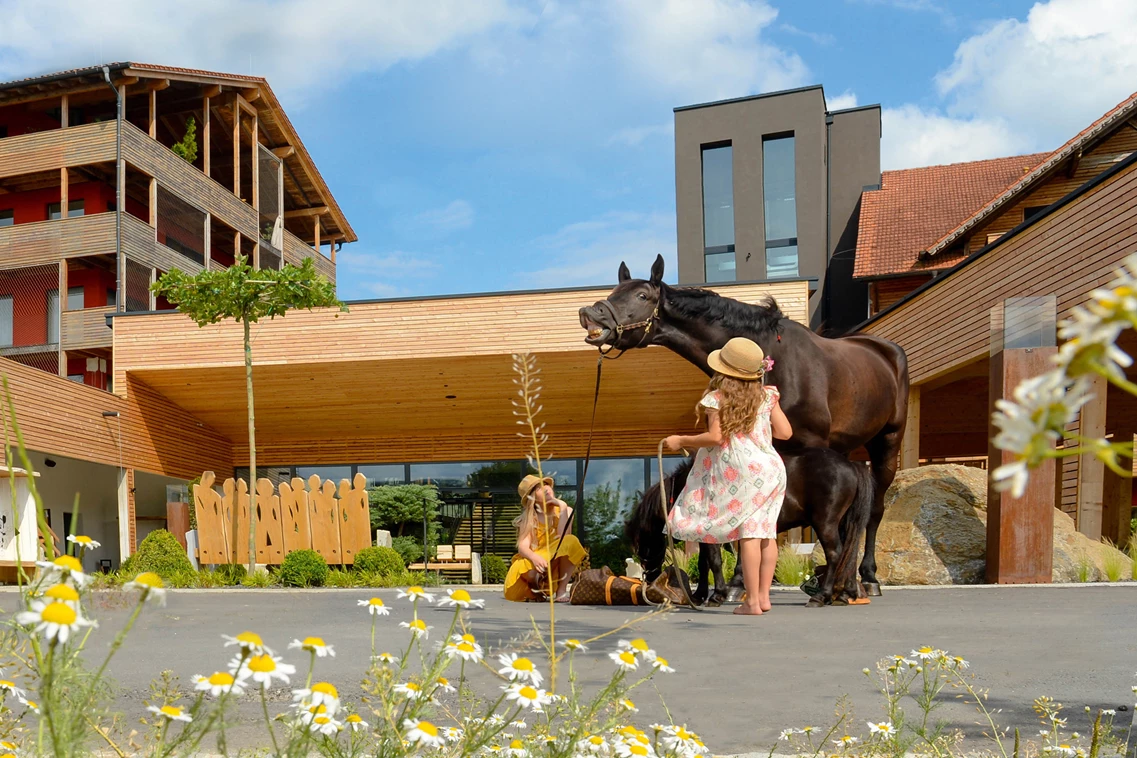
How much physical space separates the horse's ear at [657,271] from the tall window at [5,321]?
26.9 m

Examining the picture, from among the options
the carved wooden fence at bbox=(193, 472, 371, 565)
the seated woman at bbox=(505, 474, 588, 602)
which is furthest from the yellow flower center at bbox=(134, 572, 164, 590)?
the carved wooden fence at bbox=(193, 472, 371, 565)

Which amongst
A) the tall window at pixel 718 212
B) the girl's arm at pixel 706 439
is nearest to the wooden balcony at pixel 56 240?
the tall window at pixel 718 212

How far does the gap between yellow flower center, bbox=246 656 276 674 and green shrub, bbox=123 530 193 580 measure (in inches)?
567

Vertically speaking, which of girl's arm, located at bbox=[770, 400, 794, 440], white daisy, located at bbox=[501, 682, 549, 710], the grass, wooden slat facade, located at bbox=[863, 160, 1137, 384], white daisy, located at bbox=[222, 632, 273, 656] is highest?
wooden slat facade, located at bbox=[863, 160, 1137, 384]

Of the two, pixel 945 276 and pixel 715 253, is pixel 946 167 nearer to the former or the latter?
pixel 715 253

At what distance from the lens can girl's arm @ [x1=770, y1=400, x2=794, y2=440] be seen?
6.37 m

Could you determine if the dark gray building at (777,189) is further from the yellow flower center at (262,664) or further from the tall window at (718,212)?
Answer: the yellow flower center at (262,664)

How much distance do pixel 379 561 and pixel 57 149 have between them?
697 inches

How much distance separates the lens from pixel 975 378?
51.8ft

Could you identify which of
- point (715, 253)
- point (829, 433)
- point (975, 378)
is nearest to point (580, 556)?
point (829, 433)

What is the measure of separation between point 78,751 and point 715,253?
93.2ft

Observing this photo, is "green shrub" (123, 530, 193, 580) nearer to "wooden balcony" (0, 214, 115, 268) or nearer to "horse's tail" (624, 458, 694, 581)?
"horse's tail" (624, 458, 694, 581)

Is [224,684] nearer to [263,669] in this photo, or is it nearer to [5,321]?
[263,669]

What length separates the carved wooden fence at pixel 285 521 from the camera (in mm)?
17188
